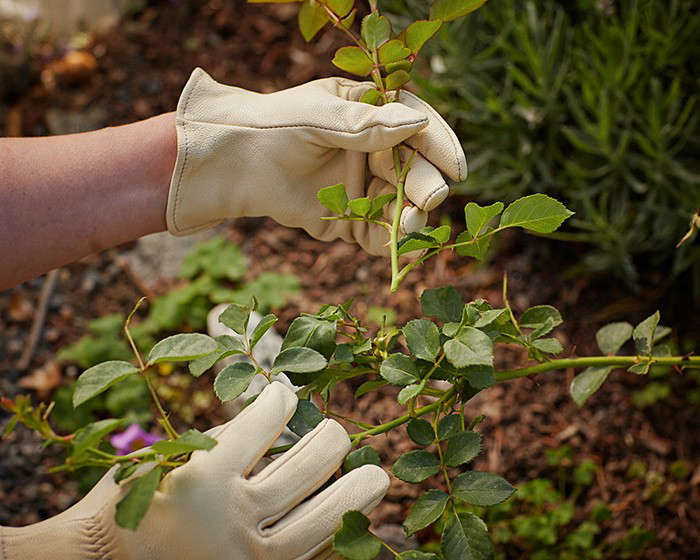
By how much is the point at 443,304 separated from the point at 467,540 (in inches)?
11.5

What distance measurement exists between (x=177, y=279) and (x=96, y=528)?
1.40 meters

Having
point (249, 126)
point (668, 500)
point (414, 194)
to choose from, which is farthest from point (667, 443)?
point (249, 126)

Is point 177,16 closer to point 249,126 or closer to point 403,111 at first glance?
point 249,126

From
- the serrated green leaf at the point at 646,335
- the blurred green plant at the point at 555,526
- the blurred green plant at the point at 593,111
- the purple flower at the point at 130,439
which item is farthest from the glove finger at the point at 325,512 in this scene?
the blurred green plant at the point at 593,111

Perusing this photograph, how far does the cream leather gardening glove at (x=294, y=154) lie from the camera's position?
3.89ft

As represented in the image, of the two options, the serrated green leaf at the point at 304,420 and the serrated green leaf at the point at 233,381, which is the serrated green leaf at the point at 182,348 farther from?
the serrated green leaf at the point at 304,420

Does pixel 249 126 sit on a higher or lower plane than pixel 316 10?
lower

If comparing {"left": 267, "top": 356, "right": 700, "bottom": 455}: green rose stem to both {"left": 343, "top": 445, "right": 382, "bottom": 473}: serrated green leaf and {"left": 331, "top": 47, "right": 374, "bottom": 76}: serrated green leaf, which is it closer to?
{"left": 343, "top": 445, "right": 382, "bottom": 473}: serrated green leaf

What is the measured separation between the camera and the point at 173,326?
219cm

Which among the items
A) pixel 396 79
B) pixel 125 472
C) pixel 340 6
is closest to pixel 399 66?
pixel 396 79

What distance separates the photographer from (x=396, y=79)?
3.67ft

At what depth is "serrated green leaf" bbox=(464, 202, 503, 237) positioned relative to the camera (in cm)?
91

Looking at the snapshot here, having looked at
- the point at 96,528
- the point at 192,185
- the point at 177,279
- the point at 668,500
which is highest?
the point at 192,185

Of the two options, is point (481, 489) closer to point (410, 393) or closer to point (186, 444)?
point (410, 393)
